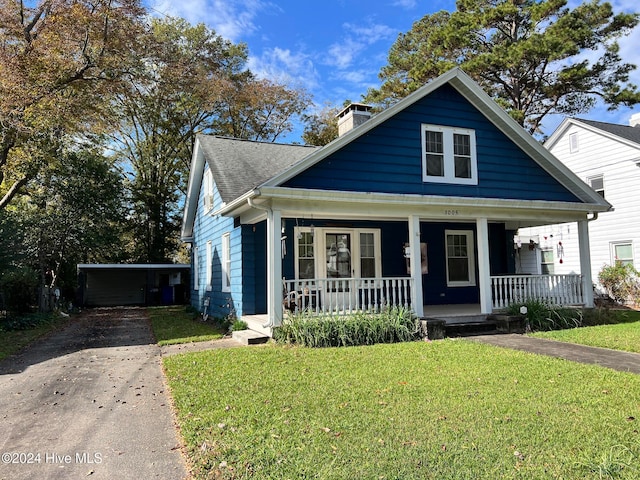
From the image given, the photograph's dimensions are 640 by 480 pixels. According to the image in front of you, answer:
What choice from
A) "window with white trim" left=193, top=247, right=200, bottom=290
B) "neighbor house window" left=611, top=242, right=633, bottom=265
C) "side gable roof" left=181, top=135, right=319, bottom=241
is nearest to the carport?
"window with white trim" left=193, top=247, right=200, bottom=290

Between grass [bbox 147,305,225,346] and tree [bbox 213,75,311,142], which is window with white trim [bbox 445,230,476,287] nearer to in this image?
grass [bbox 147,305,225,346]

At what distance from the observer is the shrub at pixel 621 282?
610 inches

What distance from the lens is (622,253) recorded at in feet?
53.8

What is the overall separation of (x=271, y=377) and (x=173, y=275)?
20.9 m

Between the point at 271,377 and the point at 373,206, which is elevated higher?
the point at 373,206

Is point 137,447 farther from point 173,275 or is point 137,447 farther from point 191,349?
point 173,275

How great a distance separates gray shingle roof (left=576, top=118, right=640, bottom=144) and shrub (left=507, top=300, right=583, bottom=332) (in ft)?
31.1

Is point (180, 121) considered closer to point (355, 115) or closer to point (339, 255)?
point (355, 115)

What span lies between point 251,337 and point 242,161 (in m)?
5.70

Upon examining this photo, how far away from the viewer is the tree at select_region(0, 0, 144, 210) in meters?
13.3

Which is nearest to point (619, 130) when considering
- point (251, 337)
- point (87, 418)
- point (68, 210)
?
point (251, 337)

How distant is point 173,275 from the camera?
997 inches

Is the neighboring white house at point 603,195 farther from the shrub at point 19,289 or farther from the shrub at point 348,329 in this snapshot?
the shrub at point 19,289

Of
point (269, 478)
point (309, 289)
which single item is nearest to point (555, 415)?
point (269, 478)
